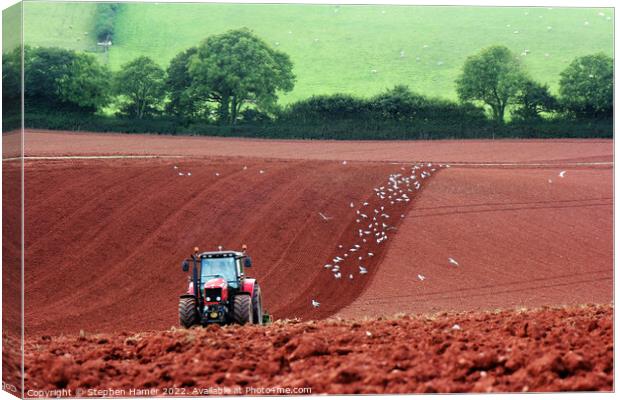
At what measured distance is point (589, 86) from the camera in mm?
18797

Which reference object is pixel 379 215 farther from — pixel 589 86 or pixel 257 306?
pixel 589 86

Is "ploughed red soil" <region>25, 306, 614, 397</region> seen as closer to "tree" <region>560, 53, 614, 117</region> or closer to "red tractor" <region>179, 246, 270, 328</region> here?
"red tractor" <region>179, 246, 270, 328</region>

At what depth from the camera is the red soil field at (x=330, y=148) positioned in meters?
18.8

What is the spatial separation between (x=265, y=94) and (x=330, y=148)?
1.70 meters

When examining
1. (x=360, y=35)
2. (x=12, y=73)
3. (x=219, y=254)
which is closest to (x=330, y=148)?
(x=360, y=35)

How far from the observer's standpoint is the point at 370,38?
17984 mm

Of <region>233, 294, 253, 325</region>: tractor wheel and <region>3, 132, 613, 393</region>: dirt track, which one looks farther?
<region>3, 132, 613, 393</region>: dirt track

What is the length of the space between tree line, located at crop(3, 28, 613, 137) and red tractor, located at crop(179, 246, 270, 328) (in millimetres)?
3806

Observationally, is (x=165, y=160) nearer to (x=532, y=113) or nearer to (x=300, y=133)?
(x=300, y=133)

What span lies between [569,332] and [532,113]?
6393 mm

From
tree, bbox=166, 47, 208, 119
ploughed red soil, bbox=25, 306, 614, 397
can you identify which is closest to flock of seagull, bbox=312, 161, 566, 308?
tree, bbox=166, 47, 208, 119

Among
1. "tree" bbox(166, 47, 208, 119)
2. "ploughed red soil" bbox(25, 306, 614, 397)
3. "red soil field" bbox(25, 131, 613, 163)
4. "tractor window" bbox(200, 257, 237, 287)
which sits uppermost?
"tree" bbox(166, 47, 208, 119)

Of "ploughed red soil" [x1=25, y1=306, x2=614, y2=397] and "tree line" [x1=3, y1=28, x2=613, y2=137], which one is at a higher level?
"tree line" [x1=3, y1=28, x2=613, y2=137]

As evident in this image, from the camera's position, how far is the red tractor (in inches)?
623
